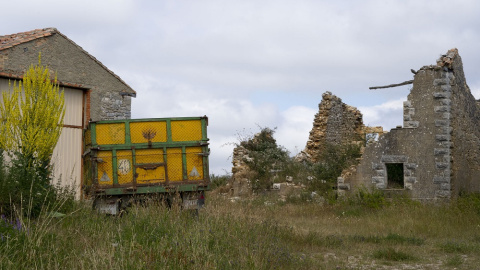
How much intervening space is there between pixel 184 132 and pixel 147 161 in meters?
1.04

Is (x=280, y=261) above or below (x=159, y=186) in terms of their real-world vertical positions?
below

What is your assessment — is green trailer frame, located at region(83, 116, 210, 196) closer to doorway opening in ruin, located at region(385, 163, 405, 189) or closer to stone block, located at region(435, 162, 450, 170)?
doorway opening in ruin, located at region(385, 163, 405, 189)

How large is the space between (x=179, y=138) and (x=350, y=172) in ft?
22.7

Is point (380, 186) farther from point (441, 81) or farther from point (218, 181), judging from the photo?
point (218, 181)

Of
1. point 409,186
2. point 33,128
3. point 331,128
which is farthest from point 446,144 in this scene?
point 33,128

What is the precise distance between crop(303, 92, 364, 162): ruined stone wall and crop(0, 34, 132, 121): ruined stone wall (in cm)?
873

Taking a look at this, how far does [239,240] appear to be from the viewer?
794 cm

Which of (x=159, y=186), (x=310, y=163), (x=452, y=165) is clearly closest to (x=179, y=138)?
(x=159, y=186)

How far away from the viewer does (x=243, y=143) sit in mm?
24609

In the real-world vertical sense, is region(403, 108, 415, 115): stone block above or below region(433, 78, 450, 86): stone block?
below

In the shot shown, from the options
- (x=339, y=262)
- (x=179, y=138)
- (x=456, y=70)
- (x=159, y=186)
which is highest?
(x=456, y=70)

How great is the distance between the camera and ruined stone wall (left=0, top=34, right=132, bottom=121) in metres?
16.3

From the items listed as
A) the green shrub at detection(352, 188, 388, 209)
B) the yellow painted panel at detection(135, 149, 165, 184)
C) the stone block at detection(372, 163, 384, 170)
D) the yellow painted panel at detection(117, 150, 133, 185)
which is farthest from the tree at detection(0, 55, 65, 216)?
the stone block at detection(372, 163, 384, 170)

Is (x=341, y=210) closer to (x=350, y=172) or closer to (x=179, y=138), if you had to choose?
(x=350, y=172)
